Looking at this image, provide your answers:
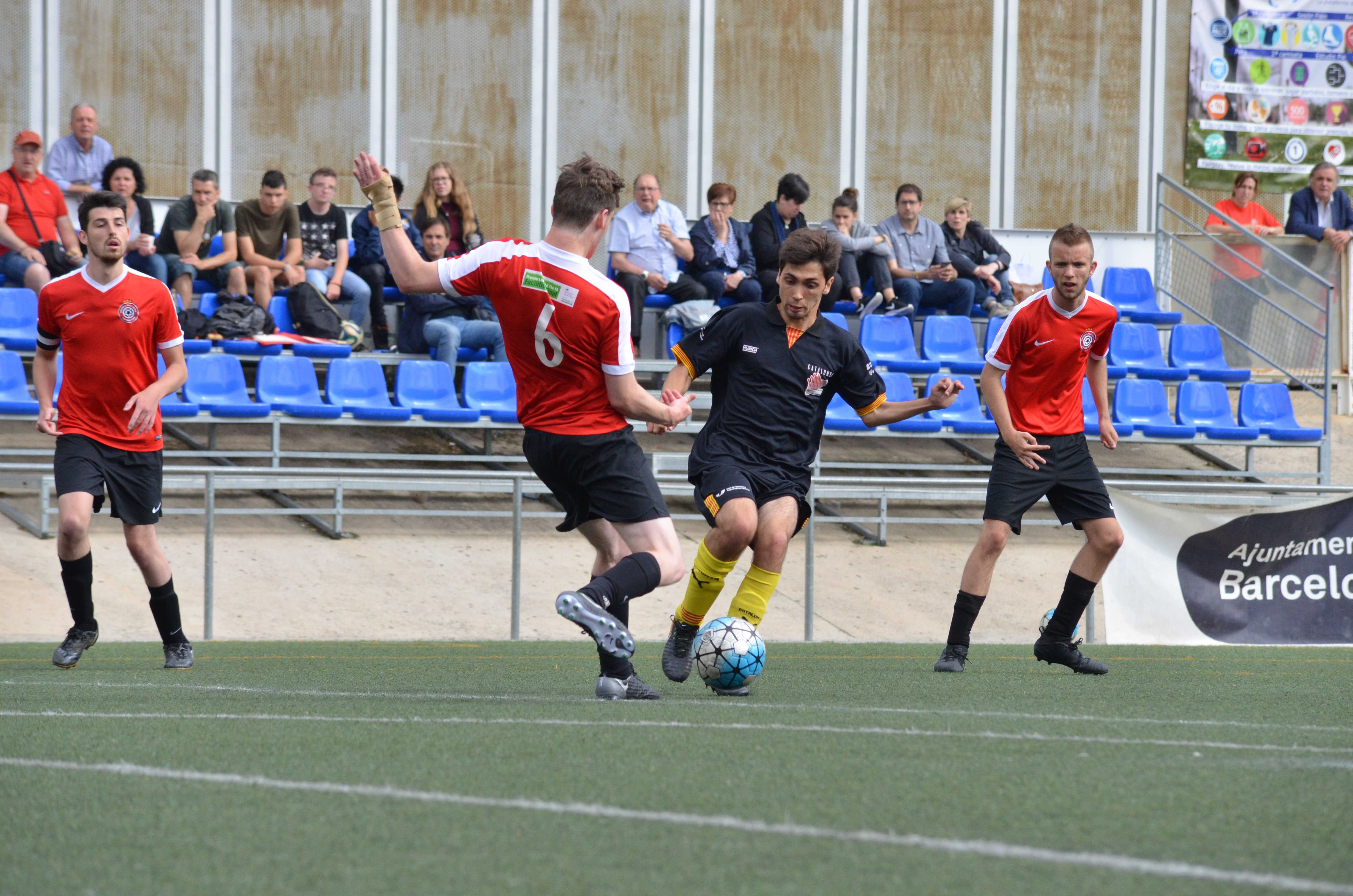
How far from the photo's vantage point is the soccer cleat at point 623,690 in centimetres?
525

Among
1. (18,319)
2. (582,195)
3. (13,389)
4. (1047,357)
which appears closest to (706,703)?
(582,195)

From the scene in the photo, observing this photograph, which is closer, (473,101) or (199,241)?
(199,241)

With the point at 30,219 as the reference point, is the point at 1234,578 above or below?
below

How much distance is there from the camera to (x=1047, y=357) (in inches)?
279

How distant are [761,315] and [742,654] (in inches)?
59.3

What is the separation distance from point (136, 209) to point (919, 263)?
24.3 feet

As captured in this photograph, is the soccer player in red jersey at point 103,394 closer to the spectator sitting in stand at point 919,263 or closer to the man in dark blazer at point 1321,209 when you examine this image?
the spectator sitting in stand at point 919,263

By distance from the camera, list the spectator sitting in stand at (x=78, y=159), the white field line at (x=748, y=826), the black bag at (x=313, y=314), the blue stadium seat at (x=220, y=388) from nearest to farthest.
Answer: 1. the white field line at (x=748, y=826)
2. the blue stadium seat at (x=220, y=388)
3. the black bag at (x=313, y=314)
4. the spectator sitting in stand at (x=78, y=159)

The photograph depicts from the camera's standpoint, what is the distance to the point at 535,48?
16.4 metres

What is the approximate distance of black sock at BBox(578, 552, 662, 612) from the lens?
506 cm

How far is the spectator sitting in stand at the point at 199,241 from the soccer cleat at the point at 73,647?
21.6ft

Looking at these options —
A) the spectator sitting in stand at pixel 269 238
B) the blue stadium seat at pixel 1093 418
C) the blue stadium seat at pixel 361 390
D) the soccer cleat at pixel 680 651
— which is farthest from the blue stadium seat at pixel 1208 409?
the soccer cleat at pixel 680 651

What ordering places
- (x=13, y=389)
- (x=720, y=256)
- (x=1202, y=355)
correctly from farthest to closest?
1. (x=1202, y=355)
2. (x=720, y=256)
3. (x=13, y=389)

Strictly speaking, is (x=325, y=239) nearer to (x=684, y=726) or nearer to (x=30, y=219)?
(x=30, y=219)
